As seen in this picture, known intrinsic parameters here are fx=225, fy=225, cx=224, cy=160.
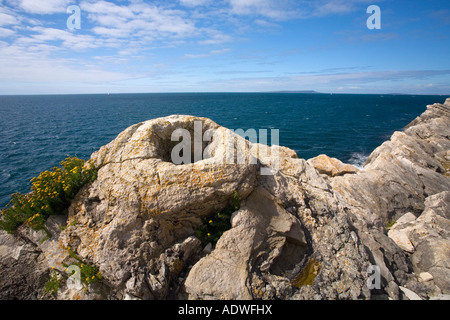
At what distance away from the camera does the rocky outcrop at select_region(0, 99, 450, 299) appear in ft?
25.6

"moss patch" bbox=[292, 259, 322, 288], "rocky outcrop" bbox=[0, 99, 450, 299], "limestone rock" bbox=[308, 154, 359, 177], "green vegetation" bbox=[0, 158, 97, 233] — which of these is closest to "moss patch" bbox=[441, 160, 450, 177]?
"limestone rock" bbox=[308, 154, 359, 177]

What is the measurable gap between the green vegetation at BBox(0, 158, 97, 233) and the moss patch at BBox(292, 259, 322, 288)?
9.25 meters

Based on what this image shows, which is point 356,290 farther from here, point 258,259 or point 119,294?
point 119,294

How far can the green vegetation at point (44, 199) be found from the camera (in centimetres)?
861

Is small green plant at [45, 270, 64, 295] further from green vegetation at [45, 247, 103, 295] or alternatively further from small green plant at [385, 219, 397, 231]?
small green plant at [385, 219, 397, 231]

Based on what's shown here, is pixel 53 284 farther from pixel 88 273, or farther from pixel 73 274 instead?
pixel 88 273

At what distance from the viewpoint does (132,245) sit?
26.4ft

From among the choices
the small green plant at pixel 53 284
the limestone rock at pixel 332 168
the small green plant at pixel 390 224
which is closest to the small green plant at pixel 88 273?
the small green plant at pixel 53 284

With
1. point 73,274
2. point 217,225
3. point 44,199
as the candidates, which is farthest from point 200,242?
point 44,199

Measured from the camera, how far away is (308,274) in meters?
8.84

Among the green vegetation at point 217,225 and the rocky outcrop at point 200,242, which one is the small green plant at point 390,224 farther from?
the green vegetation at point 217,225

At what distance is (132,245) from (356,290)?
848 centimetres

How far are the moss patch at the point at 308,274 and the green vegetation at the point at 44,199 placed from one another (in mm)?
9253

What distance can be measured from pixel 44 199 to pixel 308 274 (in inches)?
421
